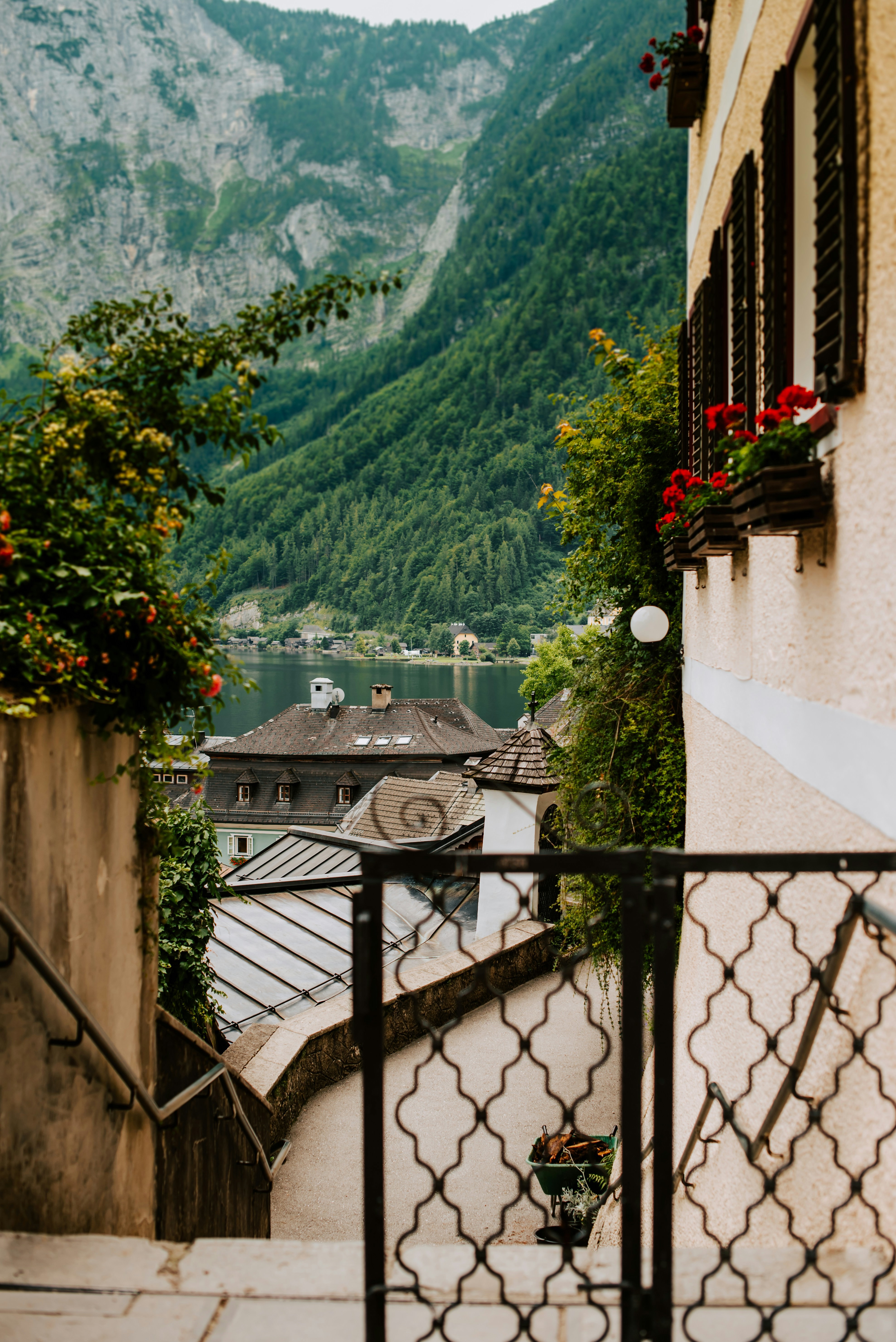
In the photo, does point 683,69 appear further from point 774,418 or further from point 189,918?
point 189,918

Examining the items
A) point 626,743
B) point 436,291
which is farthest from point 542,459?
point 626,743

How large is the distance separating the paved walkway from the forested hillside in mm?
74572

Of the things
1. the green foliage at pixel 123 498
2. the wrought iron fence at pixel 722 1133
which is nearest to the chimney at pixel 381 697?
the green foliage at pixel 123 498

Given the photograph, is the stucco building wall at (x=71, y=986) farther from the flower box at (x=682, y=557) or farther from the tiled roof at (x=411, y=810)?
the flower box at (x=682, y=557)

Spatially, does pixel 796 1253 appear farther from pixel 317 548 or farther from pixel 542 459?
pixel 542 459

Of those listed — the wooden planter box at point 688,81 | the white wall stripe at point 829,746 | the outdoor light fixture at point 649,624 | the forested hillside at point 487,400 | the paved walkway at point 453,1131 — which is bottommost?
the paved walkway at point 453,1131

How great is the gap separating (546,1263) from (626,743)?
215 inches

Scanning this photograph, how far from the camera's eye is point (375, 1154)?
1844mm

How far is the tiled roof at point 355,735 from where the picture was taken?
4328 centimetres

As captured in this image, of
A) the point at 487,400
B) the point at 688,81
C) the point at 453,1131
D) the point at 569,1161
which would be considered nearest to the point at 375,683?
the point at 453,1131

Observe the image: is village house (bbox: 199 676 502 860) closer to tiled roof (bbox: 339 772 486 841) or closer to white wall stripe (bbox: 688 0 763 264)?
tiled roof (bbox: 339 772 486 841)

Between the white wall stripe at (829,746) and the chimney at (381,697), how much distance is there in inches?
1699

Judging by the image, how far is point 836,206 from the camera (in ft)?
7.50

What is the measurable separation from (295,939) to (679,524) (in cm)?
567
